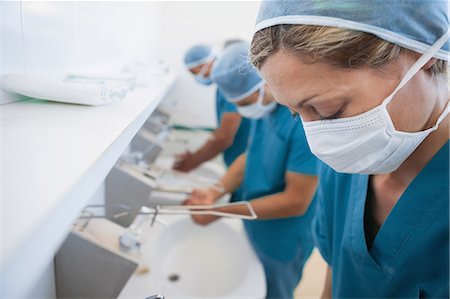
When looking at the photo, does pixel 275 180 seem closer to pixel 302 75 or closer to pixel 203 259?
pixel 203 259

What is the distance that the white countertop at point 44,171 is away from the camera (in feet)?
0.74

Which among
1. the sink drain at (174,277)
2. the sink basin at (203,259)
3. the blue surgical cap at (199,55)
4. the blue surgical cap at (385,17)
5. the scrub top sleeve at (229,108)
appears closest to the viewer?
the blue surgical cap at (385,17)

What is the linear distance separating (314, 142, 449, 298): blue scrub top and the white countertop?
0.52 meters

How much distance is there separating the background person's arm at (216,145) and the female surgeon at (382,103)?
1067 millimetres

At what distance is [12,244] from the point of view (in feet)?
0.68

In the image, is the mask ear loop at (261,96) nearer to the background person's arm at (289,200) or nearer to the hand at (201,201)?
the background person's arm at (289,200)

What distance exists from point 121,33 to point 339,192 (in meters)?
1.11

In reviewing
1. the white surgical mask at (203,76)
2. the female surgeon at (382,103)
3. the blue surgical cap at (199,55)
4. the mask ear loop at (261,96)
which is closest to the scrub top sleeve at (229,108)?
the white surgical mask at (203,76)

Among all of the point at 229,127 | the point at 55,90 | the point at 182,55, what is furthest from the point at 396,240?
the point at 182,55

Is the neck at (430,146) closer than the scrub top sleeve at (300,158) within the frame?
Yes

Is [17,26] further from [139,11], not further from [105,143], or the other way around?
[139,11]

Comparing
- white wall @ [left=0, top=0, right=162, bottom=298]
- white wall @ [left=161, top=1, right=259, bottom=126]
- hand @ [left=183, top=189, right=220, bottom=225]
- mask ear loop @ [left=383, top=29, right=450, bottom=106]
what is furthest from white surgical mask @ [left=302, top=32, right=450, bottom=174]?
white wall @ [left=161, top=1, right=259, bottom=126]

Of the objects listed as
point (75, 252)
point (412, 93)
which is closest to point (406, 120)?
point (412, 93)

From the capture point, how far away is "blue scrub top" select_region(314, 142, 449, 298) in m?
0.47
